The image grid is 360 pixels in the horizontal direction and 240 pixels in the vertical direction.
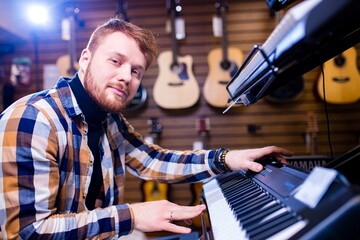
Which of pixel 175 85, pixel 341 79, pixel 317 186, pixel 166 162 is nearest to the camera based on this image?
pixel 317 186

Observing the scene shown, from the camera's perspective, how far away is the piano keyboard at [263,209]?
53cm

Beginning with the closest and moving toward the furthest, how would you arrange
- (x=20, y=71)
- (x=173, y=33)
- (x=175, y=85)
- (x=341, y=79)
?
(x=341, y=79), (x=175, y=85), (x=173, y=33), (x=20, y=71)

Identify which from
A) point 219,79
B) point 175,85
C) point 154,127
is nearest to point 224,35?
point 219,79

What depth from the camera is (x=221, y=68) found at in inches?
130

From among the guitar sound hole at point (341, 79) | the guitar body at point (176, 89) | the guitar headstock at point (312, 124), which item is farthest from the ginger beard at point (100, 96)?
the guitar sound hole at point (341, 79)

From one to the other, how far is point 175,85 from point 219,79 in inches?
19.8

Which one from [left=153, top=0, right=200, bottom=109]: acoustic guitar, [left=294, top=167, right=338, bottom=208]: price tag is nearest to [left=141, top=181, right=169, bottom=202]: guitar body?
[left=153, top=0, right=200, bottom=109]: acoustic guitar

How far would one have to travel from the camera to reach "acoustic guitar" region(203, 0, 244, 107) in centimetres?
325

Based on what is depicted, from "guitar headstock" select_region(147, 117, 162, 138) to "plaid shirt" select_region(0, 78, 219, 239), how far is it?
1994 millimetres

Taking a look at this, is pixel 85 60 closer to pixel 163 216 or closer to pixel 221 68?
pixel 163 216

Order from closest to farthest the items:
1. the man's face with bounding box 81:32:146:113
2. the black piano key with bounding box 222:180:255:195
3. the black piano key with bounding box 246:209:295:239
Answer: the black piano key with bounding box 246:209:295:239
the black piano key with bounding box 222:180:255:195
the man's face with bounding box 81:32:146:113

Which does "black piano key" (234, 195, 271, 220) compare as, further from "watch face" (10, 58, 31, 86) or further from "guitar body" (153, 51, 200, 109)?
"watch face" (10, 58, 31, 86)

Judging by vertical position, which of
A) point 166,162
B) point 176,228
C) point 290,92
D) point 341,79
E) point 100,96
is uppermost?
point 341,79

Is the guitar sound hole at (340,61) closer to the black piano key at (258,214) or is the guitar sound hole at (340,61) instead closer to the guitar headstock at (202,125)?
the guitar headstock at (202,125)
